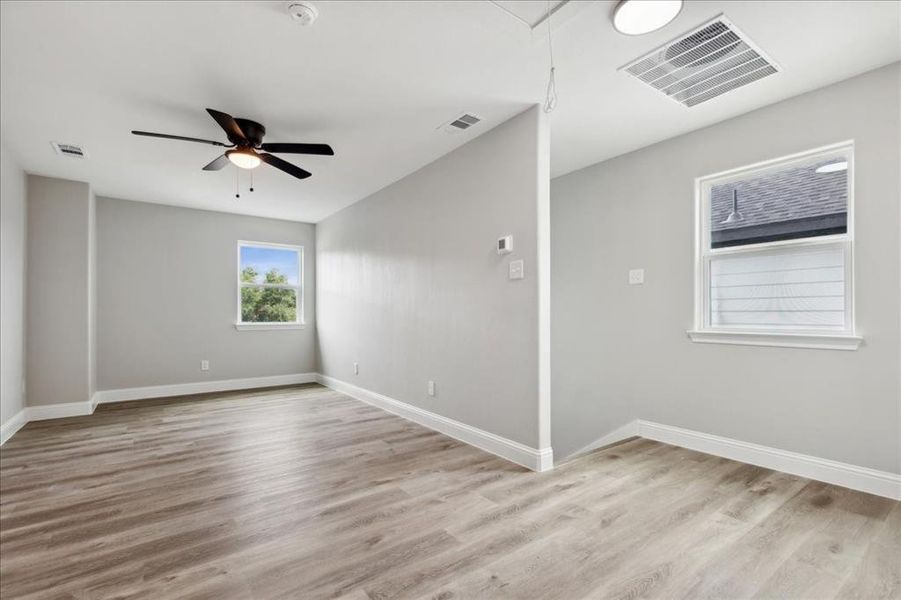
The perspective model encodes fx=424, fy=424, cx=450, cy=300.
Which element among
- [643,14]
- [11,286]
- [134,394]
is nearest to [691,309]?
[643,14]

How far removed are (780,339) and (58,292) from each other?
21.9 feet

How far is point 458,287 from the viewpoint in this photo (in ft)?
12.3

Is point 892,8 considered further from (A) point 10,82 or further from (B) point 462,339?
(A) point 10,82

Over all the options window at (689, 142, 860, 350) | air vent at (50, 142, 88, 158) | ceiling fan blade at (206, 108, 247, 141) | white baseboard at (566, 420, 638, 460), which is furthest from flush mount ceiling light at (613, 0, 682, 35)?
air vent at (50, 142, 88, 158)

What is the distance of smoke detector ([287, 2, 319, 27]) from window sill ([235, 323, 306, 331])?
16.3 ft

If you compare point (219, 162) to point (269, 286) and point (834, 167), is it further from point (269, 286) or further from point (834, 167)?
point (834, 167)

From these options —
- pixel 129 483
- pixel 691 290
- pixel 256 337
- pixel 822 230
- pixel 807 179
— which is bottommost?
pixel 129 483

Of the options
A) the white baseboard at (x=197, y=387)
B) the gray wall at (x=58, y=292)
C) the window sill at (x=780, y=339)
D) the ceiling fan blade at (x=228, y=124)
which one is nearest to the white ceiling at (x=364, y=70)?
the ceiling fan blade at (x=228, y=124)

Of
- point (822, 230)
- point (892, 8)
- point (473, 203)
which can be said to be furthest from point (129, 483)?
point (892, 8)

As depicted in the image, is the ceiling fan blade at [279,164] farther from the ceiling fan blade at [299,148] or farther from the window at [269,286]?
the window at [269,286]

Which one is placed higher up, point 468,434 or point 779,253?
point 779,253

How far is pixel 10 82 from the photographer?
2656mm

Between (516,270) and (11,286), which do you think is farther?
(11,286)

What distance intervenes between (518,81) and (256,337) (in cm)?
527
